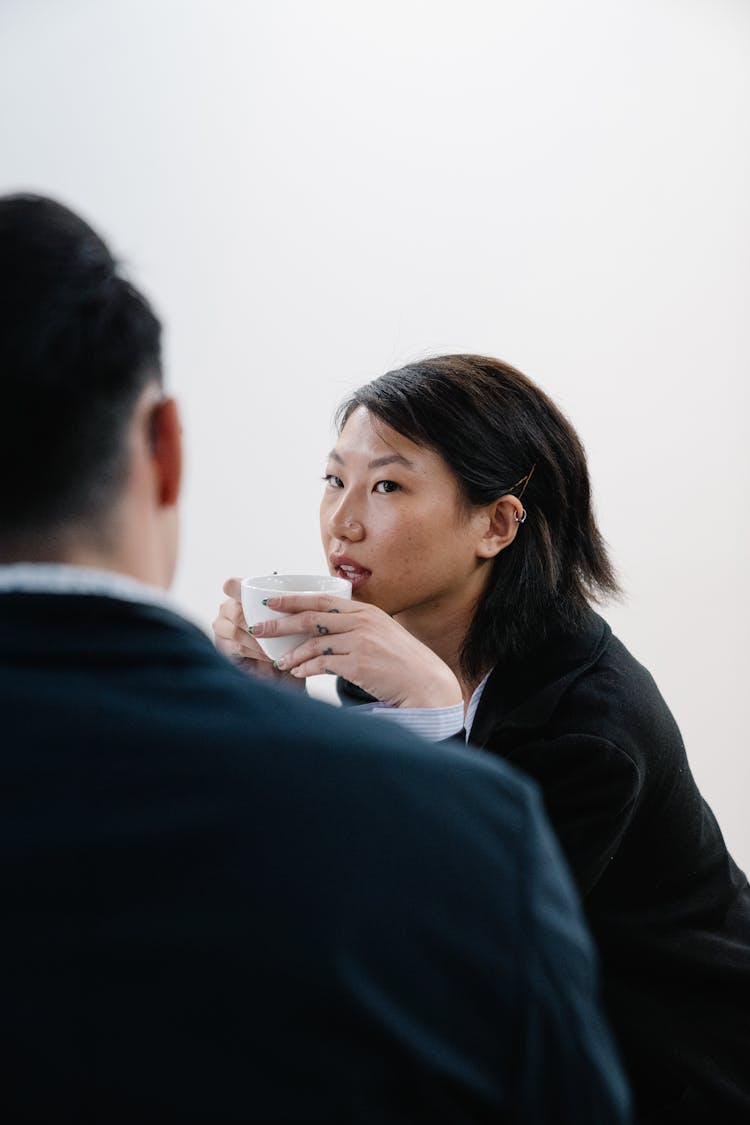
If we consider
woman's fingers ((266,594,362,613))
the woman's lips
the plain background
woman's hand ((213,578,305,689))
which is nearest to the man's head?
woman's fingers ((266,594,362,613))

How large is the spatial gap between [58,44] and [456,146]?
2.63ft

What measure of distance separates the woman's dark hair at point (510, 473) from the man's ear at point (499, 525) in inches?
0.7

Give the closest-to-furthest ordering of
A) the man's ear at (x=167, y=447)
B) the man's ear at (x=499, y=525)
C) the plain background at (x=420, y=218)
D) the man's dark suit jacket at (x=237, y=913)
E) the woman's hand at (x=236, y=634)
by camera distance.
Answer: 1. the man's dark suit jacket at (x=237, y=913)
2. the man's ear at (x=167, y=447)
3. the woman's hand at (x=236, y=634)
4. the man's ear at (x=499, y=525)
5. the plain background at (x=420, y=218)

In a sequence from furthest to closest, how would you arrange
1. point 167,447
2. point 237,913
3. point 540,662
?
point 540,662, point 167,447, point 237,913

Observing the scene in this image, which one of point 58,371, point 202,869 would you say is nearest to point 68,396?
point 58,371

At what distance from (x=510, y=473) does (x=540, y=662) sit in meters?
0.26

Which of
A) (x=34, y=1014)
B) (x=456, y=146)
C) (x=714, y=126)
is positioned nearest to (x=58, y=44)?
(x=456, y=146)

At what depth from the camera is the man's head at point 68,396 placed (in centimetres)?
52

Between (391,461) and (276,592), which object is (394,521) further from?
(276,592)

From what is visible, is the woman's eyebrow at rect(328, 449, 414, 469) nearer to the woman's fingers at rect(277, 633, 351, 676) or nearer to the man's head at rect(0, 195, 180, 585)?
the woman's fingers at rect(277, 633, 351, 676)

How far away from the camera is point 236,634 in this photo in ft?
4.16

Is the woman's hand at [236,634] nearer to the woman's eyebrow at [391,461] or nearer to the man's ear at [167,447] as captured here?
the woman's eyebrow at [391,461]

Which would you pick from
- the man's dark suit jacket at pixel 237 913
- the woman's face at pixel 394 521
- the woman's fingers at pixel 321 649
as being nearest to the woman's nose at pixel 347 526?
the woman's face at pixel 394 521

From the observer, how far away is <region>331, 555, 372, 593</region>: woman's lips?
4.40 feet
